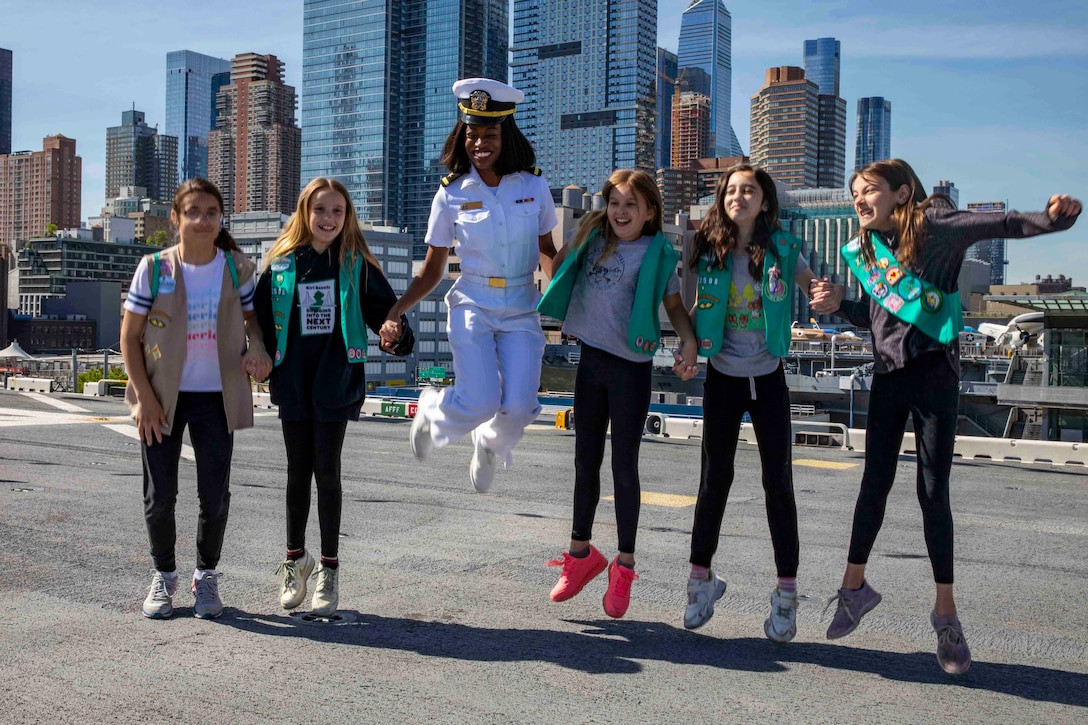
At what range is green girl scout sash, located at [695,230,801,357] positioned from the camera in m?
4.72

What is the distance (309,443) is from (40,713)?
1864mm

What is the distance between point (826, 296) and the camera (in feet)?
14.9

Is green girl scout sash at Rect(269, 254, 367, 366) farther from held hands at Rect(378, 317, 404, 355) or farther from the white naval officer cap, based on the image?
the white naval officer cap

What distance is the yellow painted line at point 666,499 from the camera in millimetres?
9508

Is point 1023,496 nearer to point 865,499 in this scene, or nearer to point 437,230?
point 865,499

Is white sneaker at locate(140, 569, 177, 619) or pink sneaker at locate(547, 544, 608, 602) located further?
pink sneaker at locate(547, 544, 608, 602)

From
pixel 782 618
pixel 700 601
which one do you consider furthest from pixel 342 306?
pixel 782 618

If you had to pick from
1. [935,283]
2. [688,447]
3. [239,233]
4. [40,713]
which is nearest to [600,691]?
[40,713]

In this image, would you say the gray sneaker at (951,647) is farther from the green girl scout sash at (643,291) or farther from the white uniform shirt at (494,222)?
the white uniform shirt at (494,222)

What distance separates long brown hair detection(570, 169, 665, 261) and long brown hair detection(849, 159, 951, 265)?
0.91 m

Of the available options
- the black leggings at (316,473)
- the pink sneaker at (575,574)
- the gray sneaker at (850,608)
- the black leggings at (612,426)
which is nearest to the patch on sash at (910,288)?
the black leggings at (612,426)

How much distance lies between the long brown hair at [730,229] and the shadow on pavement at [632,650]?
169 centimetres

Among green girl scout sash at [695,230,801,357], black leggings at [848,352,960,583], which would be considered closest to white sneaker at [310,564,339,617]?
green girl scout sash at [695,230,801,357]

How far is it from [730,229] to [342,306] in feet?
6.11
